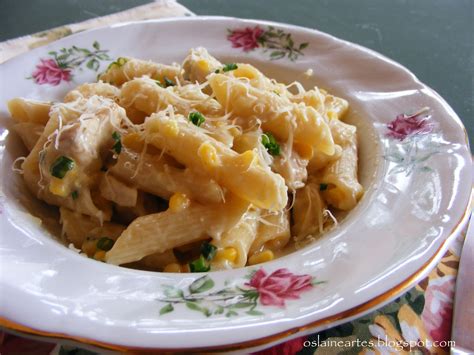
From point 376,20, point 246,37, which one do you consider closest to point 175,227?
point 246,37

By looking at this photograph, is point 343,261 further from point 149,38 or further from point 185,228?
point 149,38

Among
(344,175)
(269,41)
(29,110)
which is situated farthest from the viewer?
(269,41)

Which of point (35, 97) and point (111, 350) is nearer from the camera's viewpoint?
point (111, 350)

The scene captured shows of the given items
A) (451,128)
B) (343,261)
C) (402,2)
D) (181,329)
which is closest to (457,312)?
(343,261)

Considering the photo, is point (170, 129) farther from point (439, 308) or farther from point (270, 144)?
point (439, 308)

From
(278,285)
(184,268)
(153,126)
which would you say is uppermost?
(153,126)

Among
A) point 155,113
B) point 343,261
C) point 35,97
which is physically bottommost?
point 35,97

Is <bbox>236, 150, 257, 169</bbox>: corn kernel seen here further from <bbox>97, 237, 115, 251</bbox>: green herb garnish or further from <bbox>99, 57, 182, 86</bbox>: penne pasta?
<bbox>99, 57, 182, 86</bbox>: penne pasta

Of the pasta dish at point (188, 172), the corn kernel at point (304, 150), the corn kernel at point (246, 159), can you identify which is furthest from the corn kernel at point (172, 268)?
the corn kernel at point (304, 150)
